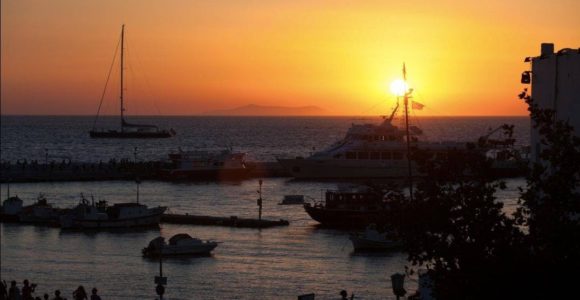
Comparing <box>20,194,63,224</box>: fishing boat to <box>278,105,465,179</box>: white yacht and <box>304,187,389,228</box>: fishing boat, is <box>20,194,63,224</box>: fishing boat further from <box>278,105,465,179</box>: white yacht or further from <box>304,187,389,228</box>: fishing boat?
<box>278,105,465,179</box>: white yacht

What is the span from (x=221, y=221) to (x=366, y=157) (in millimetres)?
36360

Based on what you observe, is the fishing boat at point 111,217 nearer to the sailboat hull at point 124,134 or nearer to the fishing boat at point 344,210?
the fishing boat at point 344,210

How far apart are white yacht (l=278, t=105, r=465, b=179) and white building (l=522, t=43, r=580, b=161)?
60.9m

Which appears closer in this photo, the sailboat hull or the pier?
the pier

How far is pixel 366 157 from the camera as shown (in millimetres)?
84812

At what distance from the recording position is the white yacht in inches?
3300

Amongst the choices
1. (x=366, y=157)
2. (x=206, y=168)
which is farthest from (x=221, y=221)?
(x=206, y=168)

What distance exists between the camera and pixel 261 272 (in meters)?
35.7

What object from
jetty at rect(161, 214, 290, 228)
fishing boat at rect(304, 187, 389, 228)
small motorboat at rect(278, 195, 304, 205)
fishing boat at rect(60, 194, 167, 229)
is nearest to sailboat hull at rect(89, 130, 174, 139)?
small motorboat at rect(278, 195, 304, 205)

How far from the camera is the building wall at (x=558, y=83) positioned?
20.7 metres

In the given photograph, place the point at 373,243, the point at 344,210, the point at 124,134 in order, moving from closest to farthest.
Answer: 1. the point at 373,243
2. the point at 344,210
3. the point at 124,134

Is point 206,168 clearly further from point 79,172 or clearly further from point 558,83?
point 558,83

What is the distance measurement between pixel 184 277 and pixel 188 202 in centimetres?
3056

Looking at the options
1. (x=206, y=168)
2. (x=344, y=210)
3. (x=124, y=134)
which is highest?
(x=124, y=134)
